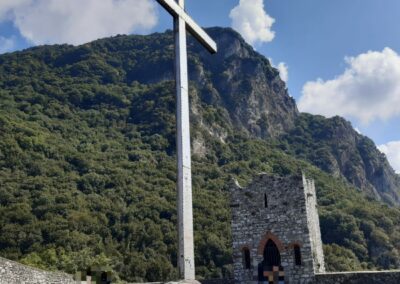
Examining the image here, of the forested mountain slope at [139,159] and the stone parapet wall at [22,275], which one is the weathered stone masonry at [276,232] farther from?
the forested mountain slope at [139,159]

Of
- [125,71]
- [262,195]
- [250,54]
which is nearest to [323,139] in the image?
[250,54]

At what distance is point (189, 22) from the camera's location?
6.58m

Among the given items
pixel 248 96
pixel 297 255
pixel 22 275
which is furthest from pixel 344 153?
pixel 22 275

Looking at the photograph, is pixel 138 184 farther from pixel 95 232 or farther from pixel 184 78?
pixel 184 78

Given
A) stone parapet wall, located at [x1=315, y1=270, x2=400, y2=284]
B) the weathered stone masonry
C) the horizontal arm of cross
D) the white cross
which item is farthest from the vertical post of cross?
the weathered stone masonry

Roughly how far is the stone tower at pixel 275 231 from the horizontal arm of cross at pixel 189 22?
1126 cm

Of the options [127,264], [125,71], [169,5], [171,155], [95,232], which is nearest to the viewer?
[169,5]

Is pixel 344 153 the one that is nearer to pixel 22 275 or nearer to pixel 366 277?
pixel 366 277

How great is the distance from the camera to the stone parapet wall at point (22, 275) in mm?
9945

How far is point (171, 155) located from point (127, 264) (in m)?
32.0

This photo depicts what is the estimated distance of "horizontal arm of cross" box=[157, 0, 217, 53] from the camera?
5965 mm

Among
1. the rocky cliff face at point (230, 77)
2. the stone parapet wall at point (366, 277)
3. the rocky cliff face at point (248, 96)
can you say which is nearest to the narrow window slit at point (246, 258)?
the stone parapet wall at point (366, 277)

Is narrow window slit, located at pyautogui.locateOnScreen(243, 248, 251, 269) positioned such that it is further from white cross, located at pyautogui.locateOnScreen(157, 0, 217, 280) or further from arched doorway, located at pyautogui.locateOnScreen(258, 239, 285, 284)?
white cross, located at pyautogui.locateOnScreen(157, 0, 217, 280)

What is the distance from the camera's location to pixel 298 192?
17891 millimetres
